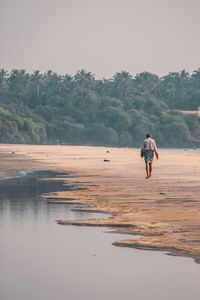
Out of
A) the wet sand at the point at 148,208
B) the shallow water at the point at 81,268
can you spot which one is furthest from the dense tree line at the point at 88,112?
the shallow water at the point at 81,268

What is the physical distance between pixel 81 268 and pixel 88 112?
16540cm

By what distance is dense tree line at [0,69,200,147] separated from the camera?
164 m

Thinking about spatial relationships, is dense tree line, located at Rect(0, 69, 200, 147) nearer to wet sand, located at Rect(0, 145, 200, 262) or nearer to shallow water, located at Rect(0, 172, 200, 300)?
wet sand, located at Rect(0, 145, 200, 262)

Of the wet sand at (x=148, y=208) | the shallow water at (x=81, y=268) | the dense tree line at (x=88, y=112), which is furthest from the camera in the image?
the dense tree line at (x=88, y=112)

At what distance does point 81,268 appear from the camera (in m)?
9.41

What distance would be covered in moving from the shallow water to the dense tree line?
5260 inches

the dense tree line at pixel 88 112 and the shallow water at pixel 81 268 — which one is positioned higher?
the dense tree line at pixel 88 112

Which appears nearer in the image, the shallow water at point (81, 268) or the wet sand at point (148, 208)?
the shallow water at point (81, 268)

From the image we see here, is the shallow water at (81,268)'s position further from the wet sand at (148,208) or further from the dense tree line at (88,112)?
the dense tree line at (88,112)

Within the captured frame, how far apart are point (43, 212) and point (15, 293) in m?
7.56

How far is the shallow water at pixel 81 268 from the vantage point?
8.09 m

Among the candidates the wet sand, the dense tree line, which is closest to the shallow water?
the wet sand

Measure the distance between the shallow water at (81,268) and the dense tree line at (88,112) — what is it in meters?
134

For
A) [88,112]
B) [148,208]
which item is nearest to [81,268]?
[148,208]
